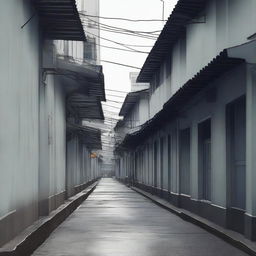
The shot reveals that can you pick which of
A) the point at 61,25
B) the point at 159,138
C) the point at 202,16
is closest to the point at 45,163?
the point at 61,25

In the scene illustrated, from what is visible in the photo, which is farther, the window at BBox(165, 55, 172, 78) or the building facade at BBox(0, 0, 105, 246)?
the window at BBox(165, 55, 172, 78)

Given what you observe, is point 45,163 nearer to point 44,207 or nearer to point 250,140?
point 44,207

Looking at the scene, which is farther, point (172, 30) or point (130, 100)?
point (130, 100)

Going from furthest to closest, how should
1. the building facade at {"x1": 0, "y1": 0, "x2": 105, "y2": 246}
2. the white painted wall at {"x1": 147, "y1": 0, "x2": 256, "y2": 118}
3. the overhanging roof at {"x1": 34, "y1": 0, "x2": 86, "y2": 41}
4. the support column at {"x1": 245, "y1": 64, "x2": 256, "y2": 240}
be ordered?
the white painted wall at {"x1": 147, "y1": 0, "x2": 256, "y2": 118} → the overhanging roof at {"x1": 34, "y1": 0, "x2": 86, "y2": 41} → the support column at {"x1": 245, "y1": 64, "x2": 256, "y2": 240} → the building facade at {"x1": 0, "y1": 0, "x2": 105, "y2": 246}

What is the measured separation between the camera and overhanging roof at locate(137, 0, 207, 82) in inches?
756

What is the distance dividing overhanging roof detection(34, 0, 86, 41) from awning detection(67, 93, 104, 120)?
33.7 feet

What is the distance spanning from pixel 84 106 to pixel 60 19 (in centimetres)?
1589

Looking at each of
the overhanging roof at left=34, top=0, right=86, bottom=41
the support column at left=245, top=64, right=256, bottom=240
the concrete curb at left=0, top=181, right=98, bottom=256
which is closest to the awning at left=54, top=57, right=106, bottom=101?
the overhanging roof at left=34, top=0, right=86, bottom=41

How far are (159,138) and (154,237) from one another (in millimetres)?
16452

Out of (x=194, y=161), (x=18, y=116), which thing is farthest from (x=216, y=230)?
(x=194, y=161)

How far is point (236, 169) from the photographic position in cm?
1436

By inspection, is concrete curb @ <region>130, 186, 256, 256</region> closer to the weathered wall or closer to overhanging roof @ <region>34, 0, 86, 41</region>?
the weathered wall

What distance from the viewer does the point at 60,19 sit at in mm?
14945

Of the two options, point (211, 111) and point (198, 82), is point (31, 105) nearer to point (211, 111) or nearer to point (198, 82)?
point (198, 82)
